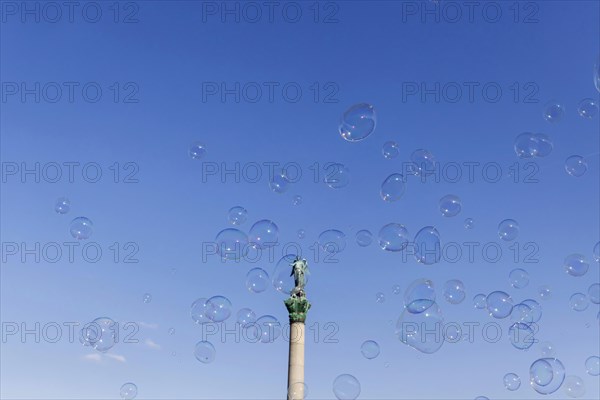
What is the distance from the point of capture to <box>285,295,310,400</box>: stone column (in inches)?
1348

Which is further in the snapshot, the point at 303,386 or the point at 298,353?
the point at 298,353

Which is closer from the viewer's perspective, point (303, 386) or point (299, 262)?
point (303, 386)

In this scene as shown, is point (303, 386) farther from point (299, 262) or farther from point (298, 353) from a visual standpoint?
point (299, 262)

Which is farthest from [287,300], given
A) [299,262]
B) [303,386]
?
[303,386]

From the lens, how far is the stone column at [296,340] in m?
34.2

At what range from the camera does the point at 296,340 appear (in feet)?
117

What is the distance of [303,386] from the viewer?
104 ft

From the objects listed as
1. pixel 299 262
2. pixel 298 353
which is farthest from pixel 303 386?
pixel 299 262

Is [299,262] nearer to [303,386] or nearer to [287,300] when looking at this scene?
[287,300]

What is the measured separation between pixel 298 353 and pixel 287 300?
269 centimetres

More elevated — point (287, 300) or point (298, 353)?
point (287, 300)

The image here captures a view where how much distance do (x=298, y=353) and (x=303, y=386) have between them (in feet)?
11.3

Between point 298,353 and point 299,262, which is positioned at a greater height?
point 299,262

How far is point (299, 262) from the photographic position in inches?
1467
